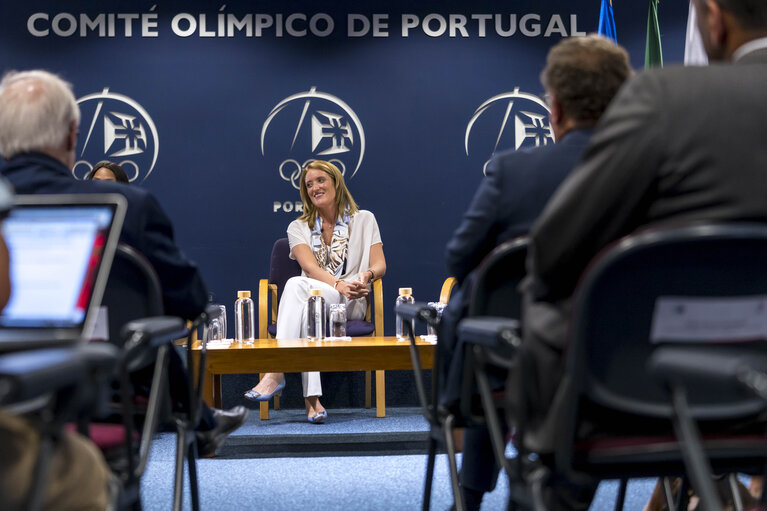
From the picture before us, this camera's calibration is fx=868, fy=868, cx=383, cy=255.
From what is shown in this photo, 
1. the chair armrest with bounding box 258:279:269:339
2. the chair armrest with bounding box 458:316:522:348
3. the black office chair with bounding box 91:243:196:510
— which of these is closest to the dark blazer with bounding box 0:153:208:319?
the black office chair with bounding box 91:243:196:510

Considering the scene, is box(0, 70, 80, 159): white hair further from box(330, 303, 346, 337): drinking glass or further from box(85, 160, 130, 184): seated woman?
box(85, 160, 130, 184): seated woman

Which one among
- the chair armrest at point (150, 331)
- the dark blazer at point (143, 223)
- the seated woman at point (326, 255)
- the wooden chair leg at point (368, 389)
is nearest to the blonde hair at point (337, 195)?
the seated woman at point (326, 255)

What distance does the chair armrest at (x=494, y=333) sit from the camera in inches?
59.0

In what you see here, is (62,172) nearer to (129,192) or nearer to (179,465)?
(129,192)

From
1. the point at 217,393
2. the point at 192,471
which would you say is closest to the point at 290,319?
the point at 217,393

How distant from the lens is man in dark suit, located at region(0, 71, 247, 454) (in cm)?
197

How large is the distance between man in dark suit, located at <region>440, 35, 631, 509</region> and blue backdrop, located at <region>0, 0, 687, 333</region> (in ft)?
14.7

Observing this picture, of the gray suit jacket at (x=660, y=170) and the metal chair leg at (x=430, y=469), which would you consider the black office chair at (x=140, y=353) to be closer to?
the metal chair leg at (x=430, y=469)

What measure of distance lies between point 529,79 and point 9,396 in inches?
246

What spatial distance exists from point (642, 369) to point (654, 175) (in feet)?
1.01

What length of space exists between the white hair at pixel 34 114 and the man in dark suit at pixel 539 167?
969 mm

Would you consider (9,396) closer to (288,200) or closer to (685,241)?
(685,241)

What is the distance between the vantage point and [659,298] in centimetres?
133

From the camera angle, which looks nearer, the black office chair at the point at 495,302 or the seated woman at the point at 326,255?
the black office chair at the point at 495,302
